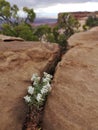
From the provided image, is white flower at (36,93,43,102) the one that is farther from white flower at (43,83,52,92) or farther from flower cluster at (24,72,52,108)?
white flower at (43,83,52,92)

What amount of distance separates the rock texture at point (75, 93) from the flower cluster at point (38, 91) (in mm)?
126

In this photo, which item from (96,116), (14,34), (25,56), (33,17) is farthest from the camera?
(33,17)

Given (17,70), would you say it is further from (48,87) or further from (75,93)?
(75,93)

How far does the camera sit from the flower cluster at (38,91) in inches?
264

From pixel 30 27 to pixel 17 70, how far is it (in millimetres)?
7435

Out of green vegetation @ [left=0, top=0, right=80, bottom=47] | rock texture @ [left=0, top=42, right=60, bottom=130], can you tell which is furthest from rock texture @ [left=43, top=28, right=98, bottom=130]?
green vegetation @ [left=0, top=0, right=80, bottom=47]

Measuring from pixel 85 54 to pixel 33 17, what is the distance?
7.70 meters

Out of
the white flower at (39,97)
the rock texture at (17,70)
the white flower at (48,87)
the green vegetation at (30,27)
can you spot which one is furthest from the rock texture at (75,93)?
the green vegetation at (30,27)

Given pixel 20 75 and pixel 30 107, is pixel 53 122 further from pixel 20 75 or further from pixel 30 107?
pixel 20 75

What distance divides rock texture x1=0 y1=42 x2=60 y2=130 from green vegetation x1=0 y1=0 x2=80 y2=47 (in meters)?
4.46

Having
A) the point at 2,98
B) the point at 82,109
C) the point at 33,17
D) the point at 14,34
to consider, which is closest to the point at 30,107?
the point at 2,98

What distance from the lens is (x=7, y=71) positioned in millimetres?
7023

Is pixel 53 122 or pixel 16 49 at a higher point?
pixel 16 49

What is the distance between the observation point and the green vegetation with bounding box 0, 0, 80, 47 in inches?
491
